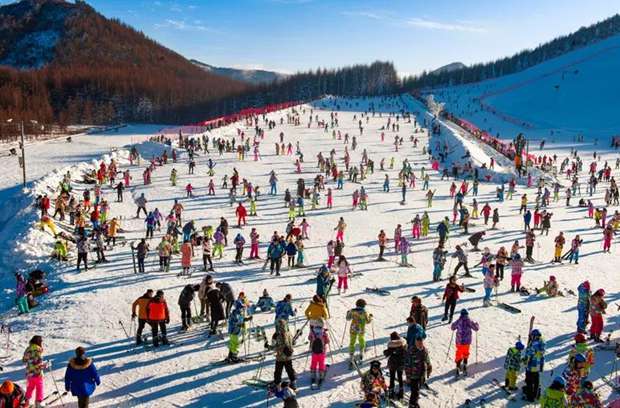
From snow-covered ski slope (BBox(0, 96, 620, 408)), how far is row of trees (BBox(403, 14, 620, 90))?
126m

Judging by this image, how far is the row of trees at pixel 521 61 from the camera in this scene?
5468 inches

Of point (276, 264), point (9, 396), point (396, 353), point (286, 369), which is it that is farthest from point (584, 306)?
point (9, 396)

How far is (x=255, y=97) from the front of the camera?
133125 mm

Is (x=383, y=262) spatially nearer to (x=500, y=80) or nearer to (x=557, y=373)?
(x=557, y=373)

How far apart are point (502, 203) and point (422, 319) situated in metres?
20.2

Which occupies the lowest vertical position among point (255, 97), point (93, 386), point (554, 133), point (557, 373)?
point (557, 373)

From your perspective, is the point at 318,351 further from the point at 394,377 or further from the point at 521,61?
the point at 521,61

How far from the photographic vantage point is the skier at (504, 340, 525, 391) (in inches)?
350

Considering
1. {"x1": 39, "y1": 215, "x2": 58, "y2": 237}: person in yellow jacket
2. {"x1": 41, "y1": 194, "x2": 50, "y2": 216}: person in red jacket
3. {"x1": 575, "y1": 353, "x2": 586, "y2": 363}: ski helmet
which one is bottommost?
{"x1": 575, "y1": 353, "x2": 586, "y2": 363}: ski helmet

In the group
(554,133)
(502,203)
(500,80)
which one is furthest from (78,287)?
(500,80)

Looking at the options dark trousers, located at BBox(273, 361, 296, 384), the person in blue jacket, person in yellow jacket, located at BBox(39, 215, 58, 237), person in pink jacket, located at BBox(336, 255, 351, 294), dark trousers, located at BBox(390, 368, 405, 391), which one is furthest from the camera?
person in yellow jacket, located at BBox(39, 215, 58, 237)

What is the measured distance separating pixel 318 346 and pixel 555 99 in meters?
87.6

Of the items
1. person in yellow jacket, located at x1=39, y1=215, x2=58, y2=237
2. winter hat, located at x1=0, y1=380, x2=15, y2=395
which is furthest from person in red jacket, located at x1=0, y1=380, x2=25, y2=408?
person in yellow jacket, located at x1=39, y1=215, x2=58, y2=237

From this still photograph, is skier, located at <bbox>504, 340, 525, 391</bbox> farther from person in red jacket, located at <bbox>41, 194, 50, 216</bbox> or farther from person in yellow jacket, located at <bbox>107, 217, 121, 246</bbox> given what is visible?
person in red jacket, located at <bbox>41, 194, 50, 216</bbox>
